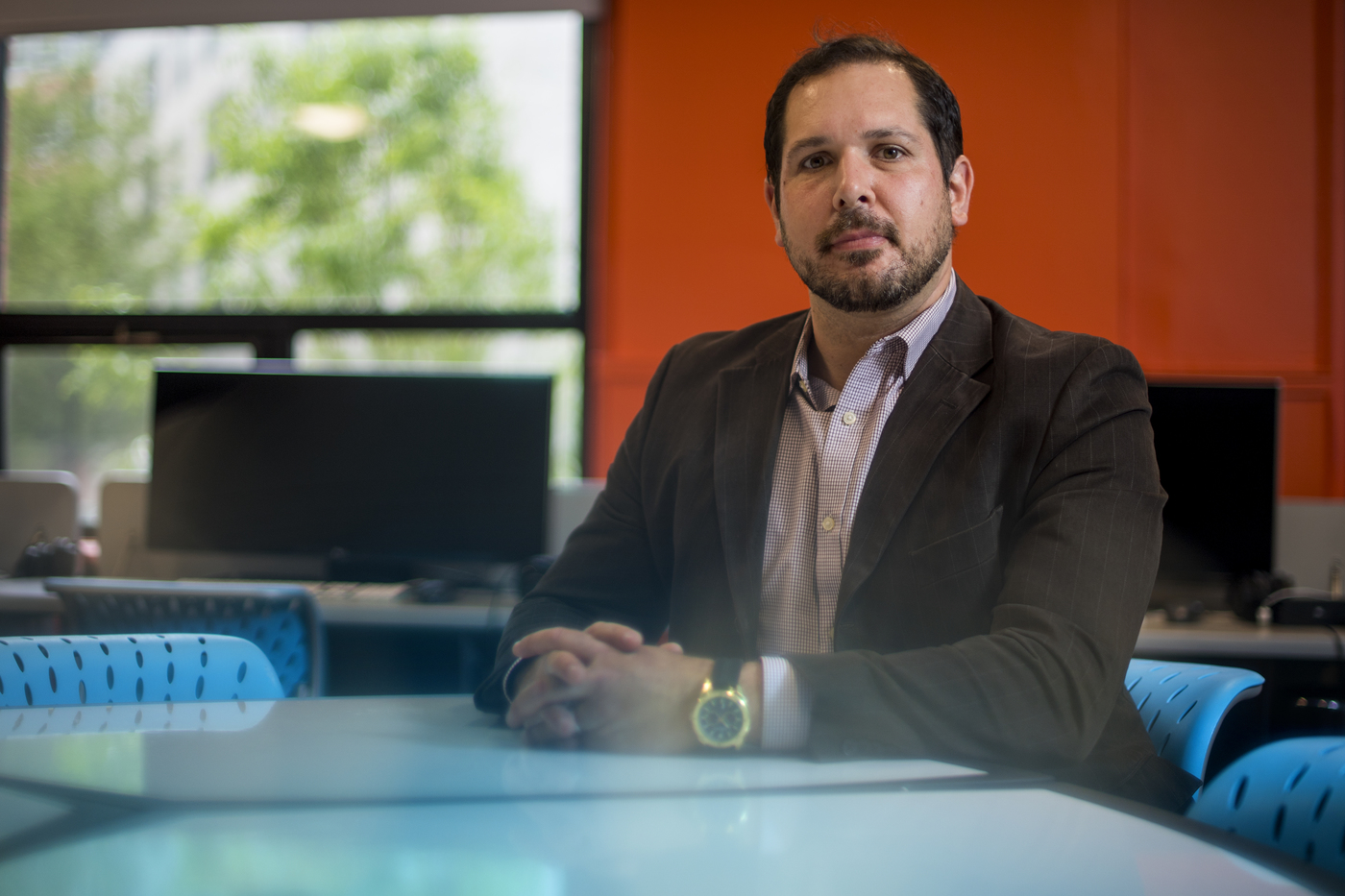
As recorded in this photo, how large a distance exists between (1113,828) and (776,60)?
294cm

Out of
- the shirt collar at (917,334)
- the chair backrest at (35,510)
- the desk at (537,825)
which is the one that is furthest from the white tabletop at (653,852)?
the chair backrest at (35,510)

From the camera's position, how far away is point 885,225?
125cm

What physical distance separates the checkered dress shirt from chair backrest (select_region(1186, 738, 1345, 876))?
16.9 inches

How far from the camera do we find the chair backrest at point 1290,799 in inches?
29.2

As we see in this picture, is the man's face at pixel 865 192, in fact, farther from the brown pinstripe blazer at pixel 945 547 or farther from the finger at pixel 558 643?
the finger at pixel 558 643

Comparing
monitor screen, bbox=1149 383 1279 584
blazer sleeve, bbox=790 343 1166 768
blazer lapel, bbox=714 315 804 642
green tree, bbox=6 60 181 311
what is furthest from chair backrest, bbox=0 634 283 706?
green tree, bbox=6 60 181 311

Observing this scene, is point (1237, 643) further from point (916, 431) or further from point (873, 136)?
point (873, 136)

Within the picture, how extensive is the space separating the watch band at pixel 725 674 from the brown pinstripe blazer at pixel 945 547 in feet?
Answer: 0.20

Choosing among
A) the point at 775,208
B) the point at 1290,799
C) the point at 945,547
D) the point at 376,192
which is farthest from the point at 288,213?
the point at 1290,799

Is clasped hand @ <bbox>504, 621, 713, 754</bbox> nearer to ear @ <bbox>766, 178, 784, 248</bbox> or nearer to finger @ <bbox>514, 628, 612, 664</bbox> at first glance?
finger @ <bbox>514, 628, 612, 664</bbox>

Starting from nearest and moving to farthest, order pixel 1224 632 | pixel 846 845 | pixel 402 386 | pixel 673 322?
pixel 846 845 → pixel 1224 632 → pixel 402 386 → pixel 673 322

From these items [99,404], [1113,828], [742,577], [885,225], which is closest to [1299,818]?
[1113,828]

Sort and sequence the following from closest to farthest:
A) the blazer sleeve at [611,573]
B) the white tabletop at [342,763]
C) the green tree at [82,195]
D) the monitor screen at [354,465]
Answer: the white tabletop at [342,763] → the blazer sleeve at [611,573] → the monitor screen at [354,465] → the green tree at [82,195]

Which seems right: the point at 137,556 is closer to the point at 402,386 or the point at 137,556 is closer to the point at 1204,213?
the point at 402,386
